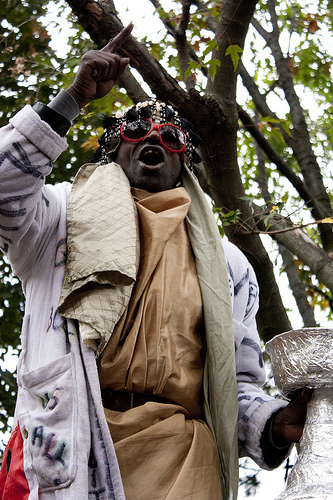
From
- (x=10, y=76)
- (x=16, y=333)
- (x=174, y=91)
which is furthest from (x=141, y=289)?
(x=10, y=76)

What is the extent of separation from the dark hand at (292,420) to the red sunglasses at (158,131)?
1.31 metres

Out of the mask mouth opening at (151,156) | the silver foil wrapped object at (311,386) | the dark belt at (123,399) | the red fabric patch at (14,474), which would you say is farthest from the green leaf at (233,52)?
the red fabric patch at (14,474)

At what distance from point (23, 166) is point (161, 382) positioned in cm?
86

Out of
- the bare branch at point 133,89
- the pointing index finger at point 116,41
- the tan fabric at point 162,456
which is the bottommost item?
the tan fabric at point 162,456

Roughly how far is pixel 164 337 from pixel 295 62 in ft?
18.3

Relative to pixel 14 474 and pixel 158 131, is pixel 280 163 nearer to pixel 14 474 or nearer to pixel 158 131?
pixel 158 131

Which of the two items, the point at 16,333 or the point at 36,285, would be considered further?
the point at 16,333

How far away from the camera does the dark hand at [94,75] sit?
2371 millimetres

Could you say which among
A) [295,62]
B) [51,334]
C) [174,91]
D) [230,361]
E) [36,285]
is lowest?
[230,361]

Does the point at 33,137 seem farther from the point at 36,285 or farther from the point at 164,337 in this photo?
the point at 164,337

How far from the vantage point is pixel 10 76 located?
5250mm

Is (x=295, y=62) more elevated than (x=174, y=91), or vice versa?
(x=295, y=62)

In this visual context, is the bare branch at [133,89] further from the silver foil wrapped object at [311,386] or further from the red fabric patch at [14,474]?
the red fabric patch at [14,474]

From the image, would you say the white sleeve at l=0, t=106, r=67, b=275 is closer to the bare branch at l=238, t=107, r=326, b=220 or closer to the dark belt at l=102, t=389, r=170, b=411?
the dark belt at l=102, t=389, r=170, b=411
